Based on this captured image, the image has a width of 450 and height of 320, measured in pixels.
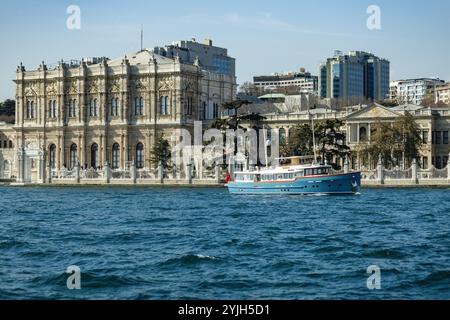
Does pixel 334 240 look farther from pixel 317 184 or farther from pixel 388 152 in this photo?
pixel 388 152

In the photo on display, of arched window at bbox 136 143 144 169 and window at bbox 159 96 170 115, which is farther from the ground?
window at bbox 159 96 170 115

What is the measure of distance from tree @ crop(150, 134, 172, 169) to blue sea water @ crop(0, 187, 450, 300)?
33897mm

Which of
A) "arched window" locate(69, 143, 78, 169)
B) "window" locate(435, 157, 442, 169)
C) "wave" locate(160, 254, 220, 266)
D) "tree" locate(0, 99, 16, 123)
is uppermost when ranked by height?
"tree" locate(0, 99, 16, 123)

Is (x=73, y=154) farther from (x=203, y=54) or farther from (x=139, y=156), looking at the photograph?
(x=203, y=54)

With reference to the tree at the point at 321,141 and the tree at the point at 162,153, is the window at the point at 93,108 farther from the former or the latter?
the tree at the point at 321,141

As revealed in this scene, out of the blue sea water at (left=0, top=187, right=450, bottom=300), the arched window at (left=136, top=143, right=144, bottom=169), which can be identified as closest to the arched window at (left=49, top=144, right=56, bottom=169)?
the arched window at (left=136, top=143, right=144, bottom=169)

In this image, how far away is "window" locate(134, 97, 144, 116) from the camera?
94188 mm

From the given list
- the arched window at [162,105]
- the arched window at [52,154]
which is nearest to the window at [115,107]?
the arched window at [162,105]

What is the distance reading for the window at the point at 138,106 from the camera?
94.2 m

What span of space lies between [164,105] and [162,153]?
28.9 ft

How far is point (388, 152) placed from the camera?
79.3 m

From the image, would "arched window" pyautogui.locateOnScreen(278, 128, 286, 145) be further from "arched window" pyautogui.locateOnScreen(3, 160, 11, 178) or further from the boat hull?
the boat hull

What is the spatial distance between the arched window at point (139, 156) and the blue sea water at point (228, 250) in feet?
139

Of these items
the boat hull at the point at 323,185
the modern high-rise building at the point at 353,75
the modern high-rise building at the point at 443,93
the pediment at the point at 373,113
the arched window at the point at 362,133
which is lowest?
the boat hull at the point at 323,185
